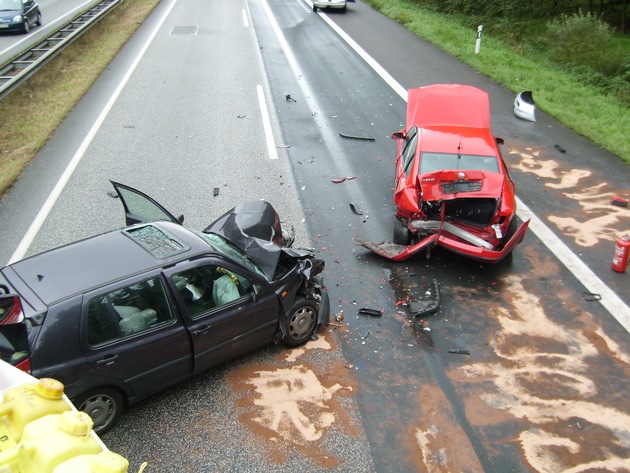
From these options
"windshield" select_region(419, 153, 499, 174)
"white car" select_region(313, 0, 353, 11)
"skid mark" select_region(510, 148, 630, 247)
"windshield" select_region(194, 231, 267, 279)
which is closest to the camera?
"windshield" select_region(194, 231, 267, 279)

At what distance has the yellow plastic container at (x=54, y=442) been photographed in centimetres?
366

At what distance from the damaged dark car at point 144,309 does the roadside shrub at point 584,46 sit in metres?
17.5

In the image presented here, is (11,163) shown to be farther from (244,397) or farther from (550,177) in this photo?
(550,177)

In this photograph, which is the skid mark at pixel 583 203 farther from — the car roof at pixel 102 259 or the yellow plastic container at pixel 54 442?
the yellow plastic container at pixel 54 442

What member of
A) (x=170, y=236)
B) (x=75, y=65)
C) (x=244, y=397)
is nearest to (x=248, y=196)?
(x=170, y=236)

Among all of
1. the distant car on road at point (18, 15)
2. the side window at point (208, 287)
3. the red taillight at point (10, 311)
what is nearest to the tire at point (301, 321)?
the side window at point (208, 287)

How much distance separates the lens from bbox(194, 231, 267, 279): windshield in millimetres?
6558

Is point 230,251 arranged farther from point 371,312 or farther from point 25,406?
point 25,406

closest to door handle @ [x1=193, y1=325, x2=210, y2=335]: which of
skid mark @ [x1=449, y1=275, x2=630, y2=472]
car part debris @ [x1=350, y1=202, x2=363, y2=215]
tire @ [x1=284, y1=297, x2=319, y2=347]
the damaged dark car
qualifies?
the damaged dark car

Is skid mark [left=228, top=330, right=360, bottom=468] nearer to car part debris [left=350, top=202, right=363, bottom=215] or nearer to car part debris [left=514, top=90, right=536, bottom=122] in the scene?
car part debris [left=350, top=202, right=363, bottom=215]

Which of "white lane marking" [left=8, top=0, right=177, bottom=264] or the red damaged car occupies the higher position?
the red damaged car

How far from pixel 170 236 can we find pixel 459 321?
3.88 metres

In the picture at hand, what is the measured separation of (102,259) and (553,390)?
5115 mm

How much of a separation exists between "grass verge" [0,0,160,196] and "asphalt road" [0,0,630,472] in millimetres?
434
